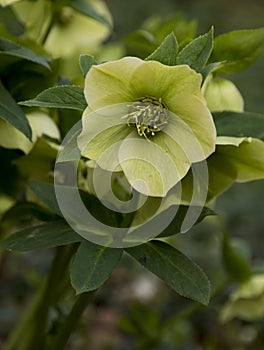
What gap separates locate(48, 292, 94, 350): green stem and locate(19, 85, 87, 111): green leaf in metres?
0.23

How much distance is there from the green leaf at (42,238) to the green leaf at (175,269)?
64mm

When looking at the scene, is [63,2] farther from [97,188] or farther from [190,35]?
[97,188]

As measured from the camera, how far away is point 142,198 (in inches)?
27.4

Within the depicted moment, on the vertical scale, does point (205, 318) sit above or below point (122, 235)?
below

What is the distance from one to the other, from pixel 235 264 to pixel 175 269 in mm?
408

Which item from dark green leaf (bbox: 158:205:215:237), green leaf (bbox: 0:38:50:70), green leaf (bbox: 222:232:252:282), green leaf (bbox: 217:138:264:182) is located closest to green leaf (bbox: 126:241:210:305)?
dark green leaf (bbox: 158:205:215:237)

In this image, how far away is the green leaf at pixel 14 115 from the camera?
702 millimetres

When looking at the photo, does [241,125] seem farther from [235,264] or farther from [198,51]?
[235,264]

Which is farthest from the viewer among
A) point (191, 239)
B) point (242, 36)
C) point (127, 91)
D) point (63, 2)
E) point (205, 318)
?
point (191, 239)

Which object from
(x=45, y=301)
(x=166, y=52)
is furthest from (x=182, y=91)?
(x=45, y=301)

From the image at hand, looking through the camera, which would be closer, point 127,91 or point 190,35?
point 127,91

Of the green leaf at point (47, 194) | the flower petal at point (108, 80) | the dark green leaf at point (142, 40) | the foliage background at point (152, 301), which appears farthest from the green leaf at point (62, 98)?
the foliage background at point (152, 301)

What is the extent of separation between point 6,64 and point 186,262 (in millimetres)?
305

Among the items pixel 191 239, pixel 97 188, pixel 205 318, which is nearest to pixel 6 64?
pixel 97 188
